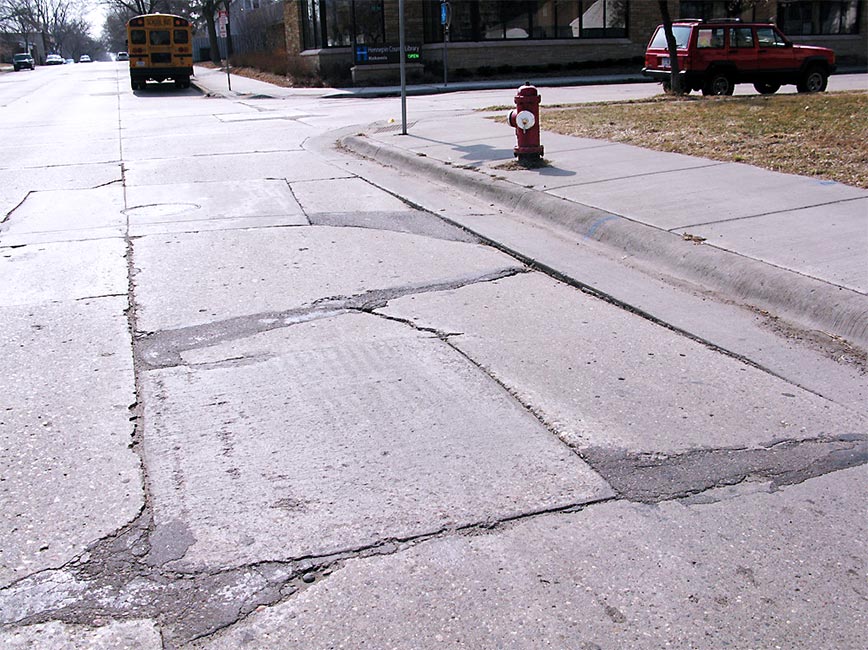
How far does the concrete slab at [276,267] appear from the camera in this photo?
6.07m

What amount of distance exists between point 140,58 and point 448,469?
36735mm

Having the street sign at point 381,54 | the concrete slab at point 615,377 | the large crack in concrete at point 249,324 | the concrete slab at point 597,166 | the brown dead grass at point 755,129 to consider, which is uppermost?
the street sign at point 381,54

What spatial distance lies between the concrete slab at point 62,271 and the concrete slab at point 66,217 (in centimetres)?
41

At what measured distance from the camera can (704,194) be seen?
8.48m

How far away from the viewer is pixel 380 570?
3.08 metres

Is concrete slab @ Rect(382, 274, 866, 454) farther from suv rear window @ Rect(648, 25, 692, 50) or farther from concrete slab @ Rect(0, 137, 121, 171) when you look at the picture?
suv rear window @ Rect(648, 25, 692, 50)

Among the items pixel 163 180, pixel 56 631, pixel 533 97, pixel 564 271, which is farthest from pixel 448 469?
pixel 163 180

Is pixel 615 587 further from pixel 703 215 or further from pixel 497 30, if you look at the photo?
pixel 497 30

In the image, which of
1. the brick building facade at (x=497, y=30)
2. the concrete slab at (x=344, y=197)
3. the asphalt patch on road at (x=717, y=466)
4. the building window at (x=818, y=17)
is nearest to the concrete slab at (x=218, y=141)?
the concrete slab at (x=344, y=197)

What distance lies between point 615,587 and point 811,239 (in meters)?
4.59

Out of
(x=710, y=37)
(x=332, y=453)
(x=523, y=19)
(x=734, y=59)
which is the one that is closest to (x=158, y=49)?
(x=523, y=19)

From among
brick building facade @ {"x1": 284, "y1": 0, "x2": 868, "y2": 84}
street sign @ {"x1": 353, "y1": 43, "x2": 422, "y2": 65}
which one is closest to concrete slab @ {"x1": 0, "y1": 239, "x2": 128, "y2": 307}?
street sign @ {"x1": 353, "y1": 43, "x2": 422, "y2": 65}

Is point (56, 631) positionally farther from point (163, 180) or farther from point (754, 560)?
point (163, 180)

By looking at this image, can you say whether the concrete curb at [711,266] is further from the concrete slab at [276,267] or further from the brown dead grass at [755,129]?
the brown dead grass at [755,129]
